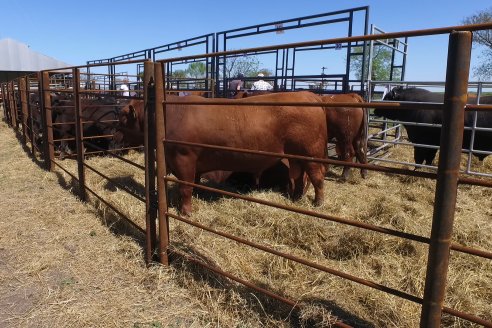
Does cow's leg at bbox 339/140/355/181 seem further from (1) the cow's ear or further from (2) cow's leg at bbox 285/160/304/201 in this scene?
(1) the cow's ear

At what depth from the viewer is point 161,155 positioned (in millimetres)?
2760

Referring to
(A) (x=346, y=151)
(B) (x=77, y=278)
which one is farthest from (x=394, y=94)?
(B) (x=77, y=278)

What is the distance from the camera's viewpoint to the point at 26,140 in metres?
8.81

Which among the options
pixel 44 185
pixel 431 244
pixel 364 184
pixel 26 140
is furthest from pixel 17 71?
pixel 431 244

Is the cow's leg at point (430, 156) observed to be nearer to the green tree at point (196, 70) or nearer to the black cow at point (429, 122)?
the black cow at point (429, 122)

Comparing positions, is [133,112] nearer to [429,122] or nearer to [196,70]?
[429,122]

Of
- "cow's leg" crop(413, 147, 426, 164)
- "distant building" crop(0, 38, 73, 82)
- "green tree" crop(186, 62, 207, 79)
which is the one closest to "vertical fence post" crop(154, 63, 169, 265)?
"cow's leg" crop(413, 147, 426, 164)

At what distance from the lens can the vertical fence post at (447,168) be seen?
4.52 feet

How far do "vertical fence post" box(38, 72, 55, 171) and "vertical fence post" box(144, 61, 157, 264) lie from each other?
3.62 metres

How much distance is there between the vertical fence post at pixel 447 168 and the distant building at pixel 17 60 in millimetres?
41731

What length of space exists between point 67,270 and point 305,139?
2.80 meters

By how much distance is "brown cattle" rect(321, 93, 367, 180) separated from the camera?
602 cm

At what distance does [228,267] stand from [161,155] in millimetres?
982

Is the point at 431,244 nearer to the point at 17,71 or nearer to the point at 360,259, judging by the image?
the point at 360,259
